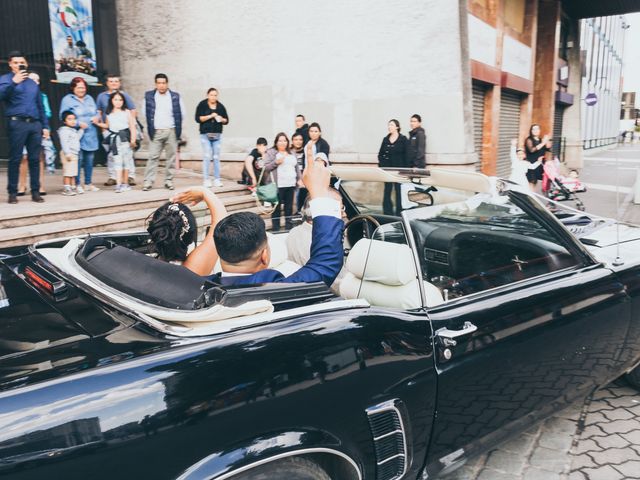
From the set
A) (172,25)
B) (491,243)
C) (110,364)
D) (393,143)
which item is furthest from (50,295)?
(172,25)

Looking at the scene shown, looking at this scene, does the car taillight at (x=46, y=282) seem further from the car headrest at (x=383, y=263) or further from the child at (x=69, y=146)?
the child at (x=69, y=146)

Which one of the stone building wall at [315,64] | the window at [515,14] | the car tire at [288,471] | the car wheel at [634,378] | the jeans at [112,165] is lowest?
the car wheel at [634,378]

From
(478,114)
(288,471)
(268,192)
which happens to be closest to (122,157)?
(268,192)

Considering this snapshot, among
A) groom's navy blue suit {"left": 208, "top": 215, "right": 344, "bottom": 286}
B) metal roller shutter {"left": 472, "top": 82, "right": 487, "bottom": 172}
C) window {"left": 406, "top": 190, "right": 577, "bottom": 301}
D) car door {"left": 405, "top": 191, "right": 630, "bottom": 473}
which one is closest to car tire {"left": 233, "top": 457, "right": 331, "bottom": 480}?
car door {"left": 405, "top": 191, "right": 630, "bottom": 473}

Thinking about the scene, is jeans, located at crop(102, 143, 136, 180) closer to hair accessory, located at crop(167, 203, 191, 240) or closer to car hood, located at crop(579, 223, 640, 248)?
hair accessory, located at crop(167, 203, 191, 240)

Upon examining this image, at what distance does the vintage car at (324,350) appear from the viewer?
4.40 feet

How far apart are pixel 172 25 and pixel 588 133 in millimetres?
29107

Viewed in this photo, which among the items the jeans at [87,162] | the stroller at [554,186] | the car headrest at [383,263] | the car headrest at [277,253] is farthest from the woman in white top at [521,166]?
the car headrest at [383,263]

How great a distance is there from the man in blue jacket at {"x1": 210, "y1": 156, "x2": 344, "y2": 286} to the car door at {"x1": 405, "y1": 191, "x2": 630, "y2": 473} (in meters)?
0.36

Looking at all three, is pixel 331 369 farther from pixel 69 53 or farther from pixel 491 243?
pixel 69 53

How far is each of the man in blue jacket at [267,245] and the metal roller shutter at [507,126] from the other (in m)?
12.4

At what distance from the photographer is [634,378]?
10.8 feet

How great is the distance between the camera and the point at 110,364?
1.40 metres

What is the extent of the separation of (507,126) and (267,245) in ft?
46.7
